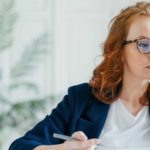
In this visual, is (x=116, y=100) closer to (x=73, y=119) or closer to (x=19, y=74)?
(x=73, y=119)

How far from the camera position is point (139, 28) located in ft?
4.38

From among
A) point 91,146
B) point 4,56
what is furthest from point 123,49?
point 4,56

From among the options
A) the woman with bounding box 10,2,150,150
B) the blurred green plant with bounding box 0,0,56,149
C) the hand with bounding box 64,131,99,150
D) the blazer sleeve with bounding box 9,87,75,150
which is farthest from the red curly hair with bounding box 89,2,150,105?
the blurred green plant with bounding box 0,0,56,149

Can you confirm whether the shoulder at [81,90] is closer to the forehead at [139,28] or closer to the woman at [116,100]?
the woman at [116,100]

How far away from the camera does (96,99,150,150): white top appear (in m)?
1.35

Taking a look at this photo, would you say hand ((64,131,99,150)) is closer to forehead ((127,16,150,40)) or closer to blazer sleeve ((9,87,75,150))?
blazer sleeve ((9,87,75,150))

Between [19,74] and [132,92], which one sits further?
[19,74]

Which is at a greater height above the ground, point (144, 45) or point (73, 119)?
point (144, 45)

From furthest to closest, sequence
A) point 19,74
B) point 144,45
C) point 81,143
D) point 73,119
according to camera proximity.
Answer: point 19,74, point 73,119, point 144,45, point 81,143

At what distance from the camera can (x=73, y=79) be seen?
2.79 m

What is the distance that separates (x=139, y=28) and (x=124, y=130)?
381 millimetres

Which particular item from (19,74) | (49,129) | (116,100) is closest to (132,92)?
(116,100)

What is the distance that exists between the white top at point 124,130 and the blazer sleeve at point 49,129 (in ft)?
0.50

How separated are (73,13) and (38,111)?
76cm
